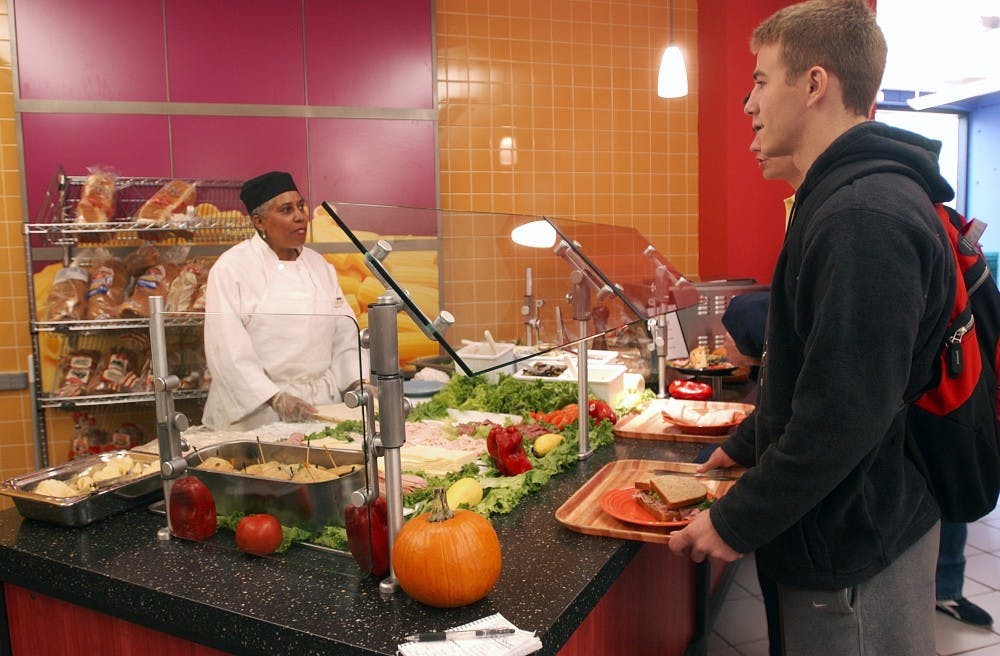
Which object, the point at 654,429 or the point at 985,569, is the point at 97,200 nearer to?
the point at 654,429

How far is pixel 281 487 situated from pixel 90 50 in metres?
3.92

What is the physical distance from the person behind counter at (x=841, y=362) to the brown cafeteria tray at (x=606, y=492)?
7.9 inches

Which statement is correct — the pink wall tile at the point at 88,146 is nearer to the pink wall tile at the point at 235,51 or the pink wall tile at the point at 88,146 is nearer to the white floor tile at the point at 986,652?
the pink wall tile at the point at 235,51

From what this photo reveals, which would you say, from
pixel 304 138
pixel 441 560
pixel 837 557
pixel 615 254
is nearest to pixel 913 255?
pixel 837 557

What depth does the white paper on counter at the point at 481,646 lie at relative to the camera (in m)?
1.35

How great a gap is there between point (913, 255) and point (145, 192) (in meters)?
4.31

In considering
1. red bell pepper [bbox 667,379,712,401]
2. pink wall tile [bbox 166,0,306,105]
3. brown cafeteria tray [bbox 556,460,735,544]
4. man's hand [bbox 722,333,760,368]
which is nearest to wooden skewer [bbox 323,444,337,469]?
brown cafeteria tray [bbox 556,460,735,544]

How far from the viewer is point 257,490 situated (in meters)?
1.81

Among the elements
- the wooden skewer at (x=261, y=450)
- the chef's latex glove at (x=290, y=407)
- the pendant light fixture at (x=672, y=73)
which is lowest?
the wooden skewer at (x=261, y=450)

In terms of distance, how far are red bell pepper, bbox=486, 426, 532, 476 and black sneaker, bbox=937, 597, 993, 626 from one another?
2.57m

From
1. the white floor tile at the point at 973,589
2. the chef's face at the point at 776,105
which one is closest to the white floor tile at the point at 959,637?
the white floor tile at the point at 973,589

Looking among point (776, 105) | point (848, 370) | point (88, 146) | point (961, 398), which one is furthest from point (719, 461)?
point (88, 146)

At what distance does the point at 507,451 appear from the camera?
227 cm

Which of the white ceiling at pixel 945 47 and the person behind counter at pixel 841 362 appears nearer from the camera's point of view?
the person behind counter at pixel 841 362
